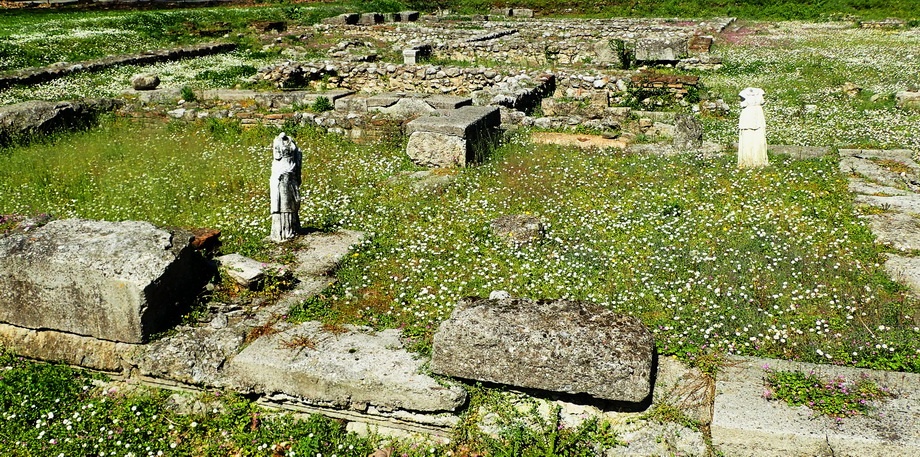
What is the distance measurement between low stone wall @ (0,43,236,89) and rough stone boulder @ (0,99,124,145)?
458 centimetres

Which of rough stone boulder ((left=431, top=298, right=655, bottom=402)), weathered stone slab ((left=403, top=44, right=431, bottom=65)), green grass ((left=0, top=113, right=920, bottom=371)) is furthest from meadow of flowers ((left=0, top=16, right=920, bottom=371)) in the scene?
weathered stone slab ((left=403, top=44, right=431, bottom=65))

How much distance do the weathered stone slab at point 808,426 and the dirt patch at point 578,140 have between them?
22.3 ft

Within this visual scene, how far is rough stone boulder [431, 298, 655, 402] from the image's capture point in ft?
13.2

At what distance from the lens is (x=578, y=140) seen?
10805 millimetres

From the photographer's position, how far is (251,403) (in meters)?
4.64

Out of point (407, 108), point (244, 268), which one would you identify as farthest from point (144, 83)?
point (244, 268)

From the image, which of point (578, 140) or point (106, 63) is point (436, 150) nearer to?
point (578, 140)

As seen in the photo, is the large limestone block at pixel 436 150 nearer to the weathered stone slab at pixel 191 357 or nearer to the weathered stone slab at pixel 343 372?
the weathered stone slab at pixel 343 372

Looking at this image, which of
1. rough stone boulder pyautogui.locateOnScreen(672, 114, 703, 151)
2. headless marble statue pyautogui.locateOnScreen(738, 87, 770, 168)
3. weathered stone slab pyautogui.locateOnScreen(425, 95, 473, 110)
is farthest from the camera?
weathered stone slab pyautogui.locateOnScreen(425, 95, 473, 110)

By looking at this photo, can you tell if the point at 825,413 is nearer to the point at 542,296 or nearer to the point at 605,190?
the point at 542,296

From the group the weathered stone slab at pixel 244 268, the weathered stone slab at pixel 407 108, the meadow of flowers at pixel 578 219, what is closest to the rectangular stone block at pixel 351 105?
the weathered stone slab at pixel 407 108

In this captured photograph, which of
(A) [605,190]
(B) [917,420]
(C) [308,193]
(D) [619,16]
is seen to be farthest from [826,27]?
(B) [917,420]

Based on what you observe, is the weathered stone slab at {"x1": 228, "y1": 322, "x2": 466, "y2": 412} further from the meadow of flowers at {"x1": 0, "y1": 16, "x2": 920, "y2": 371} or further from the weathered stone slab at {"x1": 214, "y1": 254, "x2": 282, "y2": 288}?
the weathered stone slab at {"x1": 214, "y1": 254, "x2": 282, "y2": 288}

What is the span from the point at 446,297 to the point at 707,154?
566cm
